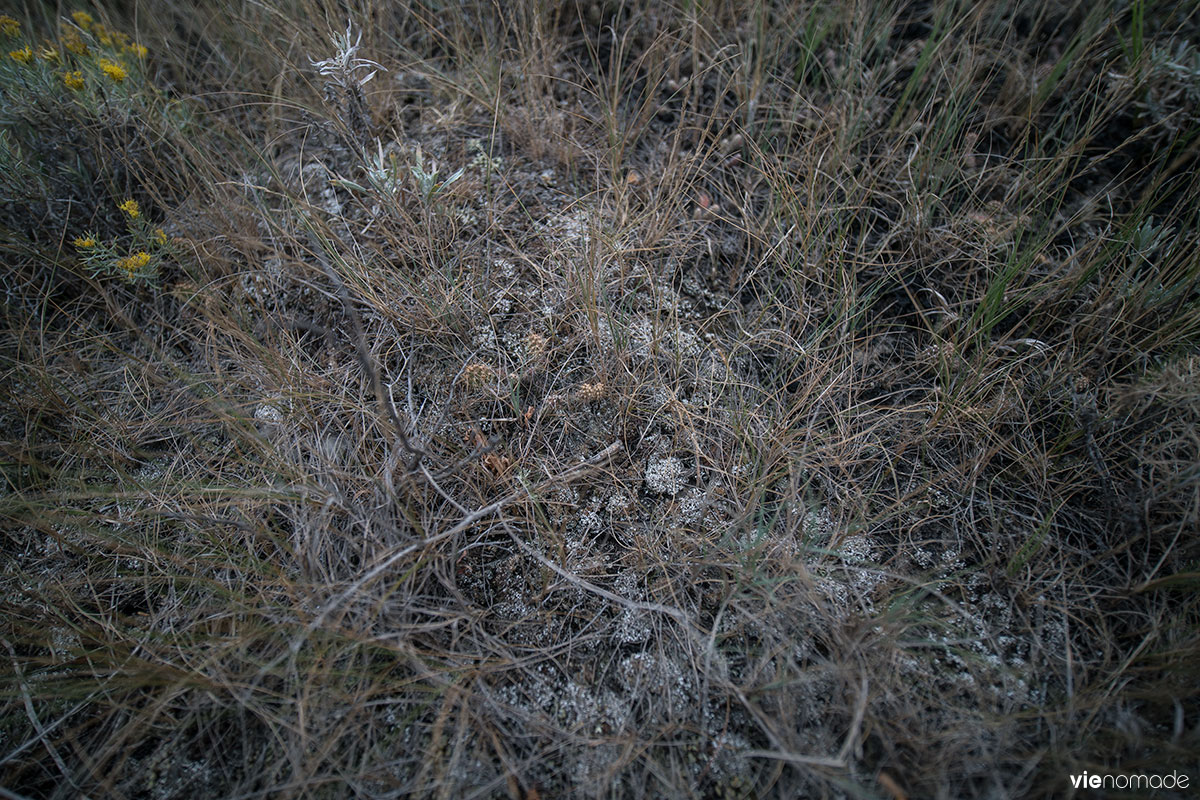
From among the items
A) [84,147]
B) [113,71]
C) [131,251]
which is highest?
[113,71]

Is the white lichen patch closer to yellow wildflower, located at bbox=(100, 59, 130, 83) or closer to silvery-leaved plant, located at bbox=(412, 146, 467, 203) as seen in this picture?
silvery-leaved plant, located at bbox=(412, 146, 467, 203)

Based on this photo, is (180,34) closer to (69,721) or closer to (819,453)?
(69,721)

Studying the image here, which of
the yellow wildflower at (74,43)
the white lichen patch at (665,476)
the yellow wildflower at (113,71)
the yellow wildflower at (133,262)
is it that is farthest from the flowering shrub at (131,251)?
the white lichen patch at (665,476)

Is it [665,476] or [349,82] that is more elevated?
[349,82]

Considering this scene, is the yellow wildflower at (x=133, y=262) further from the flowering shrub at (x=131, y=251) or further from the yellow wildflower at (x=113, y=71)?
the yellow wildflower at (x=113, y=71)

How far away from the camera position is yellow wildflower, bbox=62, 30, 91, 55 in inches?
75.1

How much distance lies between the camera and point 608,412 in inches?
65.2

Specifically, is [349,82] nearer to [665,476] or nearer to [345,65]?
[345,65]

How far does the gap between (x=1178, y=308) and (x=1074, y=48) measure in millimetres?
991

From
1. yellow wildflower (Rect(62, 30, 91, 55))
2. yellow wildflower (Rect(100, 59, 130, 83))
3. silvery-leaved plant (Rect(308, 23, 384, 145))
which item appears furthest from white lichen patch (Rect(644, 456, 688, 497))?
yellow wildflower (Rect(62, 30, 91, 55))

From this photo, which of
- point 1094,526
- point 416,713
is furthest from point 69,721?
point 1094,526

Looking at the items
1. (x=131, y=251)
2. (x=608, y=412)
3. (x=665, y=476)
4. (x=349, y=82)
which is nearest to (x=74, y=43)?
(x=131, y=251)

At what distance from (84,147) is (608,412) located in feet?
6.33

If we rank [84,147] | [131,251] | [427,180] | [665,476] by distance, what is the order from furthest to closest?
1. [84,147]
2. [131,251]
3. [427,180]
4. [665,476]
